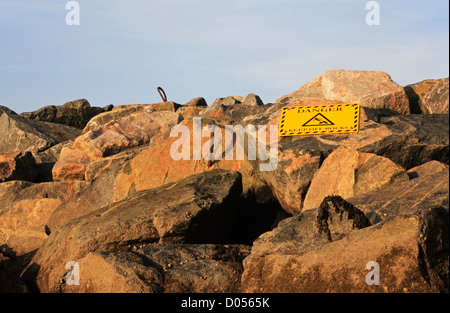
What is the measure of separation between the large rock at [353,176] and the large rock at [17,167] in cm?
652

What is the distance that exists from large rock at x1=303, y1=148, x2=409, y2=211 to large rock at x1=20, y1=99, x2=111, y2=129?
34.3 feet

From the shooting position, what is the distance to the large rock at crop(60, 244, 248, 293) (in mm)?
5297

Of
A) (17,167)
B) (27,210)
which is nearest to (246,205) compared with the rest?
(27,210)

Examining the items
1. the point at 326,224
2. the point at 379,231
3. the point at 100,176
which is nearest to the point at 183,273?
the point at 326,224

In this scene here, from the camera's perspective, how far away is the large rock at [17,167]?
461 inches

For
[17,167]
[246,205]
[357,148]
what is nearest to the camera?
[357,148]

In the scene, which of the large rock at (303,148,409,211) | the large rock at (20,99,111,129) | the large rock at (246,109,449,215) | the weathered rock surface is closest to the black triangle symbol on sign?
the large rock at (246,109,449,215)

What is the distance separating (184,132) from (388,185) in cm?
326

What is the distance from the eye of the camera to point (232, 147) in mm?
8805

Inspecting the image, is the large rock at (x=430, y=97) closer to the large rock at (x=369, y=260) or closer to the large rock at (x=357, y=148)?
the large rock at (x=357, y=148)

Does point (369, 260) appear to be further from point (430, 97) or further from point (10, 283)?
point (430, 97)

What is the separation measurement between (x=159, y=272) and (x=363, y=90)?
559 centimetres

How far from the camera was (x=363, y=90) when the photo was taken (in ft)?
32.4
